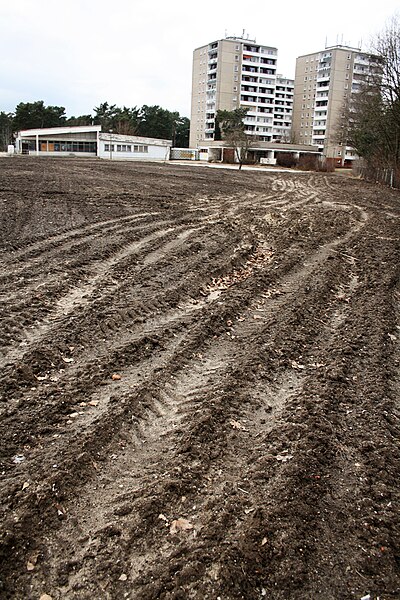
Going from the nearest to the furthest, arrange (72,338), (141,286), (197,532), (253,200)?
1. (197,532)
2. (72,338)
3. (141,286)
4. (253,200)

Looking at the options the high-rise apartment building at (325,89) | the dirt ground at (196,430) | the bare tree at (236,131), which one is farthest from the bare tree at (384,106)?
the high-rise apartment building at (325,89)

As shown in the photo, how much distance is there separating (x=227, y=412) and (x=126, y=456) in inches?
39.8

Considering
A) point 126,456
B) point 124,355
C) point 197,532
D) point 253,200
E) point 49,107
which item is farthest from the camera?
point 49,107

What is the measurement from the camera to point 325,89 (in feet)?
322

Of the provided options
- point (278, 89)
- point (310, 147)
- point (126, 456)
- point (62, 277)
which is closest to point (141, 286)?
point (62, 277)

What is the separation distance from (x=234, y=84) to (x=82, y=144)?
1698 inches

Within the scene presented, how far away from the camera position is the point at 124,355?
523cm

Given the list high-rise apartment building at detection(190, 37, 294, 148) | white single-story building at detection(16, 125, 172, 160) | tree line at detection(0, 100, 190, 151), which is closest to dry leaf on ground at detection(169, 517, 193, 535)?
white single-story building at detection(16, 125, 172, 160)

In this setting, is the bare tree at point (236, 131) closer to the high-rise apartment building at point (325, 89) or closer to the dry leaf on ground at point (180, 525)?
the high-rise apartment building at point (325, 89)

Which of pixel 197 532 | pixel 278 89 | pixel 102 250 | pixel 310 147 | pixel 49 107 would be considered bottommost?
pixel 197 532

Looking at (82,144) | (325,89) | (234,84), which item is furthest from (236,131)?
(325,89)

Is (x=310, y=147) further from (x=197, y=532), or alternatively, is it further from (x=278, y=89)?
(x=197, y=532)

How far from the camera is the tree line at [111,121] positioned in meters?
85.1

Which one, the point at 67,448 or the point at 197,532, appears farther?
the point at 67,448
